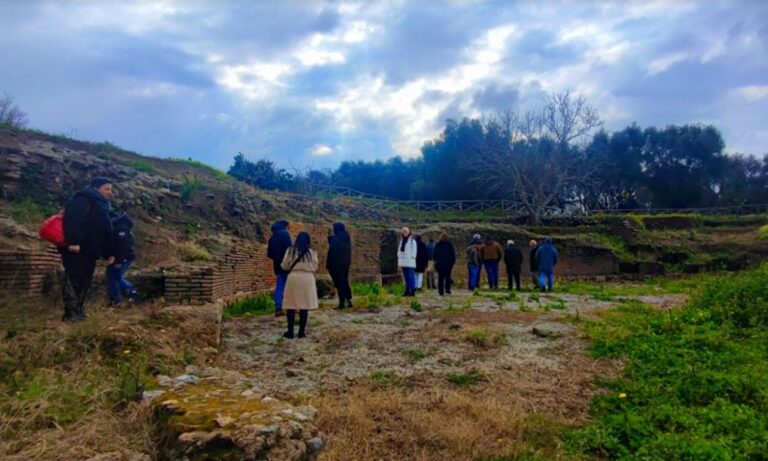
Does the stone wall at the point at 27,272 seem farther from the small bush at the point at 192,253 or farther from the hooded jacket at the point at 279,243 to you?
the hooded jacket at the point at 279,243

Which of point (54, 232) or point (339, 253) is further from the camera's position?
point (339, 253)

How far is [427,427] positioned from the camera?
3.78 metres

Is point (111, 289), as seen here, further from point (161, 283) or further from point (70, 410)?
point (70, 410)

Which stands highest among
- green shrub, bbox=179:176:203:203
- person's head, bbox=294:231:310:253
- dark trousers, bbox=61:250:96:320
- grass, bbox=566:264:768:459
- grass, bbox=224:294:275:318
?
green shrub, bbox=179:176:203:203

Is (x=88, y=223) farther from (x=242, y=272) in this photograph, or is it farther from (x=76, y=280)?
(x=242, y=272)

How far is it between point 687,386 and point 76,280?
20.1 feet

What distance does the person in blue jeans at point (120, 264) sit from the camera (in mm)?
6762

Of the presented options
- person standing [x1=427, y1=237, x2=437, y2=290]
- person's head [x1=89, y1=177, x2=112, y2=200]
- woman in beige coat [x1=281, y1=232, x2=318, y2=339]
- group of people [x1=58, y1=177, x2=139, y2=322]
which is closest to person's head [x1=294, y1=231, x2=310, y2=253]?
woman in beige coat [x1=281, y1=232, x2=318, y2=339]

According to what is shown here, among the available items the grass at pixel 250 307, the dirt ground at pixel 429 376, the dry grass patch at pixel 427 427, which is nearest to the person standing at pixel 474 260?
the dirt ground at pixel 429 376

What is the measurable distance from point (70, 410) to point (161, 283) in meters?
4.65

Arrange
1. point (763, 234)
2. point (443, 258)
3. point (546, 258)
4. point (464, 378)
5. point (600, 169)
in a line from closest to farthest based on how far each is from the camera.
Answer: point (464, 378) → point (443, 258) → point (546, 258) → point (763, 234) → point (600, 169)

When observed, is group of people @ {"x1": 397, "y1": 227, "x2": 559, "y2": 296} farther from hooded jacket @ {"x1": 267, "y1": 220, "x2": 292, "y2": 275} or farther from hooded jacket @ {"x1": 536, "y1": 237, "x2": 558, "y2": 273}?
hooded jacket @ {"x1": 267, "y1": 220, "x2": 292, "y2": 275}

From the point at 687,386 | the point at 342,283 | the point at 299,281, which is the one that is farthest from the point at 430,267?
the point at 687,386

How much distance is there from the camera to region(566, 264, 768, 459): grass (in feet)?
11.7
